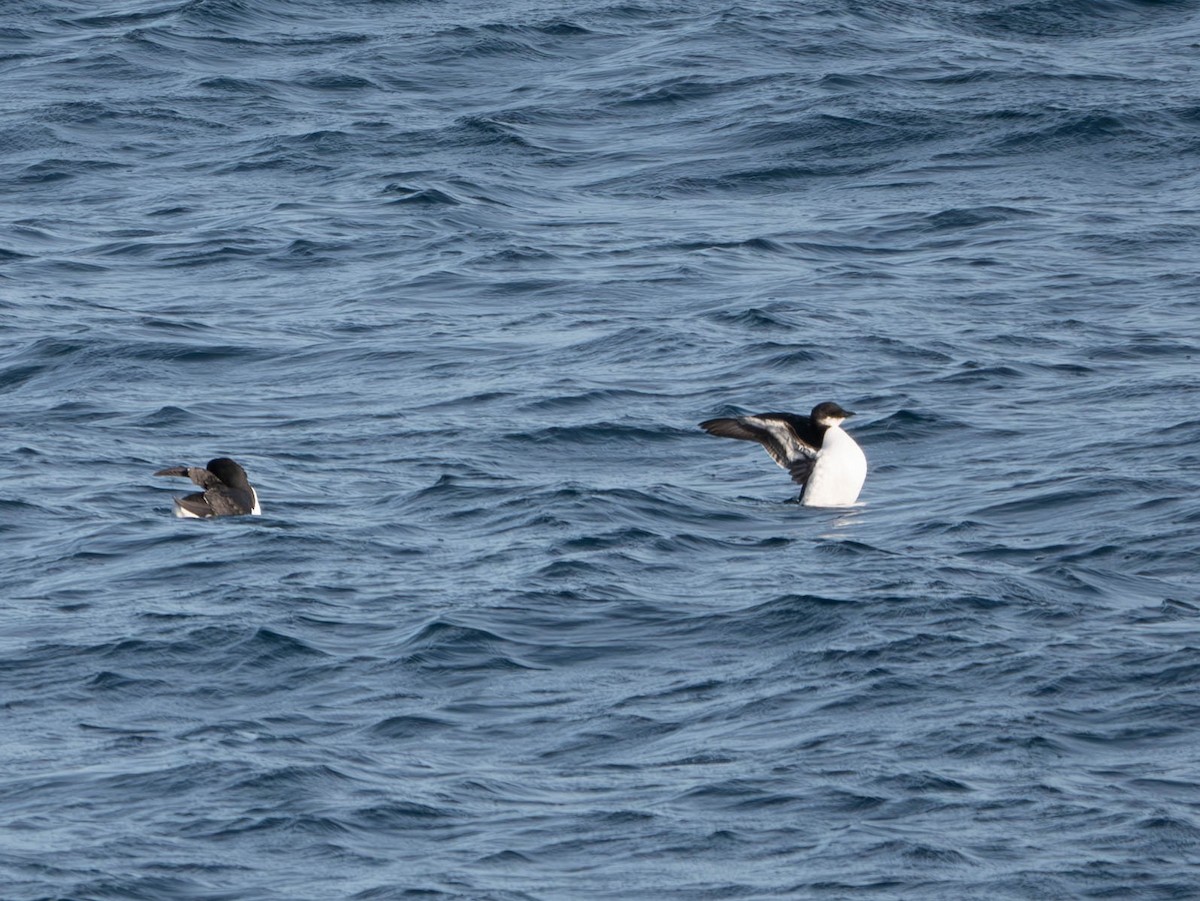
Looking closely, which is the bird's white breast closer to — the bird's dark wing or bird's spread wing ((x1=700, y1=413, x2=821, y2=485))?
bird's spread wing ((x1=700, y1=413, x2=821, y2=485))

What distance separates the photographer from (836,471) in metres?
14.0

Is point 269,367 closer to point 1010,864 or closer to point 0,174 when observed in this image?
point 0,174

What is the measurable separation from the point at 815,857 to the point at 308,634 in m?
3.72

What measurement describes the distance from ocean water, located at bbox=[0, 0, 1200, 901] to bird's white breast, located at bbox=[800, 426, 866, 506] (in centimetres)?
17

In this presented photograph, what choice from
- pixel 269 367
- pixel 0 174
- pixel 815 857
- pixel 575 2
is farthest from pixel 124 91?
pixel 815 857

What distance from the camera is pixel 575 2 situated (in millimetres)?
29938

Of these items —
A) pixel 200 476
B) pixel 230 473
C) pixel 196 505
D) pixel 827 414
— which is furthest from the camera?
pixel 827 414

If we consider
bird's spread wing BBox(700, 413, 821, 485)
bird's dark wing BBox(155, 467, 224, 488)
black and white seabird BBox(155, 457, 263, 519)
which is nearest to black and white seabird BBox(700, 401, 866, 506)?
bird's spread wing BBox(700, 413, 821, 485)

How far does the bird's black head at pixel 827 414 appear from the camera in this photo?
46.8 feet

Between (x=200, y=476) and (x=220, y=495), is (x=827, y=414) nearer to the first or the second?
(x=220, y=495)

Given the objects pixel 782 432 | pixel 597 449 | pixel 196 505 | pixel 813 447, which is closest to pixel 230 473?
pixel 196 505

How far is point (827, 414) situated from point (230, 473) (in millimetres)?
3897

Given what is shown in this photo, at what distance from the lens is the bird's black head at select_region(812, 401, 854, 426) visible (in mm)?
14273

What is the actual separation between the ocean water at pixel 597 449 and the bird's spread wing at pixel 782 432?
28 cm
